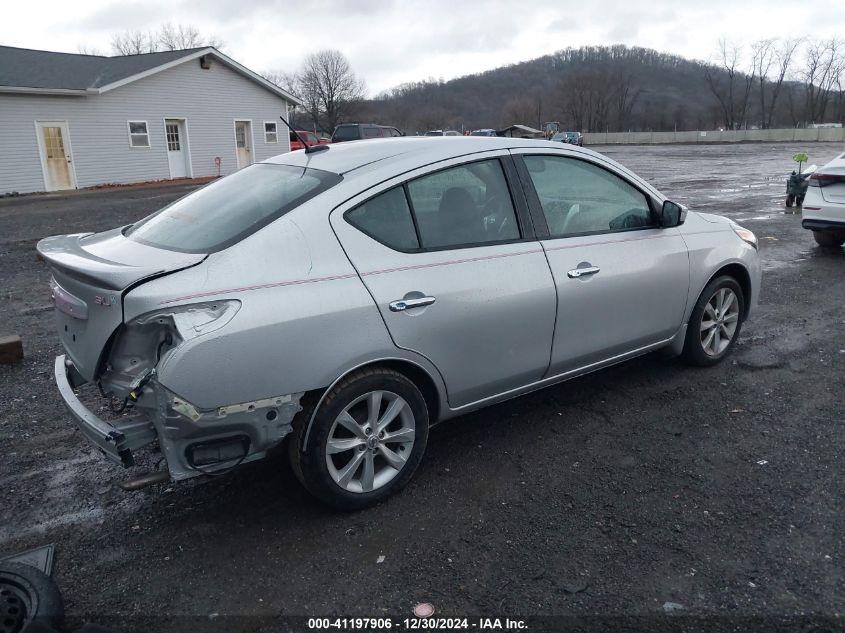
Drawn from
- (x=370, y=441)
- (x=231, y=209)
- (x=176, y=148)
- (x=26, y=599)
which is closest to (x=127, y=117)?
(x=176, y=148)

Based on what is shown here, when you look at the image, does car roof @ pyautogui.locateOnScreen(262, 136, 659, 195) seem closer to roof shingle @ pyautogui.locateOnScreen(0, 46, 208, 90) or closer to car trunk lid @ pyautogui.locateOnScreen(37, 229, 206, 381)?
car trunk lid @ pyautogui.locateOnScreen(37, 229, 206, 381)

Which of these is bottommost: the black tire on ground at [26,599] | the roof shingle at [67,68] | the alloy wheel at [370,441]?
the black tire on ground at [26,599]

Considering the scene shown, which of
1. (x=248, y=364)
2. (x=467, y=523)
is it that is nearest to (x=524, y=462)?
(x=467, y=523)

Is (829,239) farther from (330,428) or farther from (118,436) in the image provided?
(118,436)

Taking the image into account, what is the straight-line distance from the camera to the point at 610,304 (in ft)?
13.5

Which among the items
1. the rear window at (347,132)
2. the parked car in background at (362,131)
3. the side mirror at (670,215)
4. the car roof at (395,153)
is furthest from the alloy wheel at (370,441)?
the rear window at (347,132)

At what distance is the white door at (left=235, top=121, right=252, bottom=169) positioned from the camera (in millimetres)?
29328

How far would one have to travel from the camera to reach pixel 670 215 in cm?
443

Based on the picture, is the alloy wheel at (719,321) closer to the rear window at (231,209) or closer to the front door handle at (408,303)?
the front door handle at (408,303)

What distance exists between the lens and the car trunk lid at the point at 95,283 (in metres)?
2.81

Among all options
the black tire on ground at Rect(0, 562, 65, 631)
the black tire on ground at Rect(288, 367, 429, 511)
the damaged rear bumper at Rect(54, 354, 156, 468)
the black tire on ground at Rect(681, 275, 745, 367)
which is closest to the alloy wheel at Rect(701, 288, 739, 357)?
the black tire on ground at Rect(681, 275, 745, 367)

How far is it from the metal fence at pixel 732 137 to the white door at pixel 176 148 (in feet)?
175

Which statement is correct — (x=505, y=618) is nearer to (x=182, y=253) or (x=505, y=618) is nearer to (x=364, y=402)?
(x=364, y=402)

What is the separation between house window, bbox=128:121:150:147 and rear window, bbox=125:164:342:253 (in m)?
24.6
